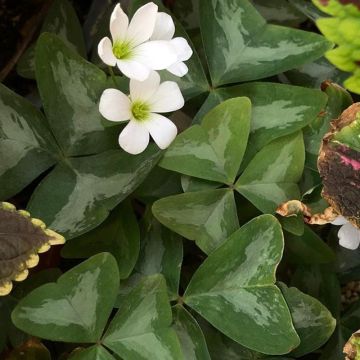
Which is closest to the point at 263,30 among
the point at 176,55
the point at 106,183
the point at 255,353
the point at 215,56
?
the point at 215,56

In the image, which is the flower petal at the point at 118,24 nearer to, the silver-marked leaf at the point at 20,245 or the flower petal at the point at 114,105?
the flower petal at the point at 114,105

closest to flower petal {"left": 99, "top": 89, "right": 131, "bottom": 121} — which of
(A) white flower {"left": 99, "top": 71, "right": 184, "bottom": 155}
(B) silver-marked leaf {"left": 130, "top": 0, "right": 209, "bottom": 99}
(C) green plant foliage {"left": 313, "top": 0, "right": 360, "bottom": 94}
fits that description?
(A) white flower {"left": 99, "top": 71, "right": 184, "bottom": 155}

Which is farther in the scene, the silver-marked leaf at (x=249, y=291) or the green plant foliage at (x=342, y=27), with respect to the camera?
the silver-marked leaf at (x=249, y=291)

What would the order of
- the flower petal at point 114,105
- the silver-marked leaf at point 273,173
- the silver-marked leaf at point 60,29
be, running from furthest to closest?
1. the silver-marked leaf at point 60,29
2. the silver-marked leaf at point 273,173
3. the flower petal at point 114,105

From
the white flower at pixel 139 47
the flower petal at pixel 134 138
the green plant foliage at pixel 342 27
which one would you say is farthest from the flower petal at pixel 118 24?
the green plant foliage at pixel 342 27

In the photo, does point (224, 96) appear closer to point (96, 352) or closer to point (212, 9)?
point (212, 9)

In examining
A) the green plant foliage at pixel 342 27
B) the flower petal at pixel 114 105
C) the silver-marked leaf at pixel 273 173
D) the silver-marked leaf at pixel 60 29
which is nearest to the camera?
the green plant foliage at pixel 342 27

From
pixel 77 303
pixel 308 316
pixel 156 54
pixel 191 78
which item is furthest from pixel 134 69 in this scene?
pixel 308 316
